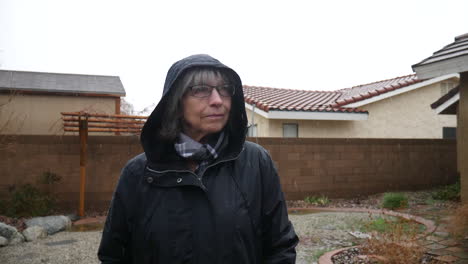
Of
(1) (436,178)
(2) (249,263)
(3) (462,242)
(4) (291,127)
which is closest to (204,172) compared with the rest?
(2) (249,263)


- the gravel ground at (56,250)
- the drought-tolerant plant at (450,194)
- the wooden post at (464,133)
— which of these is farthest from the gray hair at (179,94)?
the drought-tolerant plant at (450,194)

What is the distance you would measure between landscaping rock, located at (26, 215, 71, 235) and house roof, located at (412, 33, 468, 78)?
743 centimetres

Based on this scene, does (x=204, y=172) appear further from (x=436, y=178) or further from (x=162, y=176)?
(x=436, y=178)

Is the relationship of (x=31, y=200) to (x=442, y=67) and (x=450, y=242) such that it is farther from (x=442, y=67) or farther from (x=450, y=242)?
(x=442, y=67)

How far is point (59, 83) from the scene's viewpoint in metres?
13.3

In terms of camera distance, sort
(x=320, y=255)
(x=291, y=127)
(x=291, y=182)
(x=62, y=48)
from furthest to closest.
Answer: (x=62, y=48), (x=291, y=127), (x=291, y=182), (x=320, y=255)

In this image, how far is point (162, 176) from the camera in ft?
5.73

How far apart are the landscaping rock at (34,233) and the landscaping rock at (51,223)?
0.52 ft

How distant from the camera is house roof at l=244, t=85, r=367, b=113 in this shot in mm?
12305

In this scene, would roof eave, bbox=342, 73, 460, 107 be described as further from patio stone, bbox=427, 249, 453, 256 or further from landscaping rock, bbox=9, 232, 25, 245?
landscaping rock, bbox=9, 232, 25, 245

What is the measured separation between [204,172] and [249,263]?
0.46 metres

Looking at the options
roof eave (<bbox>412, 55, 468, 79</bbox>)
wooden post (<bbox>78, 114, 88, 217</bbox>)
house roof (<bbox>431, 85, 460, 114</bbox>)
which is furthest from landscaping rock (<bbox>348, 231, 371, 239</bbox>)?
house roof (<bbox>431, 85, 460, 114</bbox>)

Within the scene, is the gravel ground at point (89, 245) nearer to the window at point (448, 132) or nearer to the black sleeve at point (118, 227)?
the black sleeve at point (118, 227)

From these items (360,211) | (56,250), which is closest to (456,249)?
(360,211)
